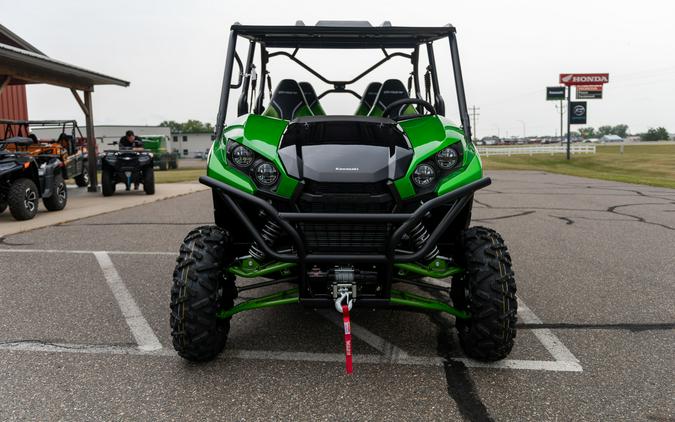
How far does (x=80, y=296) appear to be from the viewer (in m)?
4.67

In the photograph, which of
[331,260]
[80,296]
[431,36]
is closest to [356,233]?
[331,260]

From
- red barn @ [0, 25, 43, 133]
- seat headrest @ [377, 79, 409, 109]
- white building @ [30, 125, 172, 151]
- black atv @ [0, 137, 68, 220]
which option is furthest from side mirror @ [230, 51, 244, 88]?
white building @ [30, 125, 172, 151]

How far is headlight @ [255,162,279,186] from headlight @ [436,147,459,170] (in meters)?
0.93

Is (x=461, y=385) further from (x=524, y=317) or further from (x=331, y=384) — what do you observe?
(x=524, y=317)

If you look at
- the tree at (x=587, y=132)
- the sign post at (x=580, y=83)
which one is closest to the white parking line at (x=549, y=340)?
the sign post at (x=580, y=83)

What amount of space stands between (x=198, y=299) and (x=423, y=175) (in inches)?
55.8

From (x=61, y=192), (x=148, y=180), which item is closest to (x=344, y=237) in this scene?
(x=61, y=192)

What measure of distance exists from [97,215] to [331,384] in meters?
8.37

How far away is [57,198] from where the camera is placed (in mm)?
10750

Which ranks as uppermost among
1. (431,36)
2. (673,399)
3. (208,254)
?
(431,36)

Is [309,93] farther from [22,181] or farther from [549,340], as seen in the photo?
[22,181]

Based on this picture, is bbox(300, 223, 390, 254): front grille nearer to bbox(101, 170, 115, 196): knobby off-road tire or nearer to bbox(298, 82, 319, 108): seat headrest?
bbox(298, 82, 319, 108): seat headrest

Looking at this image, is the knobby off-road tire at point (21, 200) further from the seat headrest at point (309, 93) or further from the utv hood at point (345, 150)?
the utv hood at point (345, 150)

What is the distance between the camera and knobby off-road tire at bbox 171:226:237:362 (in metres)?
3.09
